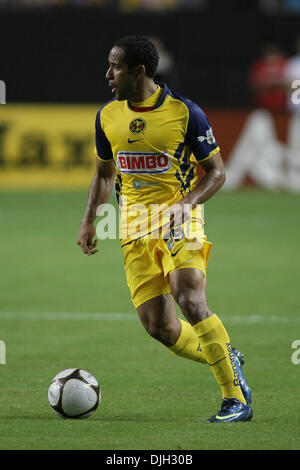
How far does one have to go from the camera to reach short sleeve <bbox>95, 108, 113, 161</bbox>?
632 cm

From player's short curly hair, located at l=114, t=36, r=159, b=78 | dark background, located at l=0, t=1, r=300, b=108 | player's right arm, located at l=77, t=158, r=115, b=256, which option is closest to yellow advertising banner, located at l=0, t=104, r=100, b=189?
dark background, located at l=0, t=1, r=300, b=108

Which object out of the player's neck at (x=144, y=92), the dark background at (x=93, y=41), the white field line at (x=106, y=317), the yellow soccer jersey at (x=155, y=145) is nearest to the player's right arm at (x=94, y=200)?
the yellow soccer jersey at (x=155, y=145)

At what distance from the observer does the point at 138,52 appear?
19.6 ft

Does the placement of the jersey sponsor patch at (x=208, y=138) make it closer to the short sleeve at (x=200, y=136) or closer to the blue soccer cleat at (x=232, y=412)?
the short sleeve at (x=200, y=136)

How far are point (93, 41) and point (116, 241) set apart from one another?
6684mm

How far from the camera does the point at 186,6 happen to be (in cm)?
2159

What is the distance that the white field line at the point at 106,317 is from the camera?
9180mm

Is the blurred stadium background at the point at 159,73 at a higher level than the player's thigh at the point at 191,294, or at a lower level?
higher

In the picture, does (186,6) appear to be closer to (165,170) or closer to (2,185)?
(2,185)

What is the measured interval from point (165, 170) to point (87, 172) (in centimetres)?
1373

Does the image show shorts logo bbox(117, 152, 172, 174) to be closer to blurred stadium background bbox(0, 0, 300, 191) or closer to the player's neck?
the player's neck

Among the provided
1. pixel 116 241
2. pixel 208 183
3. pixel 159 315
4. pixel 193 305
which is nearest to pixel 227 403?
pixel 193 305

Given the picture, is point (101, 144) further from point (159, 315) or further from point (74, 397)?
point (74, 397)
